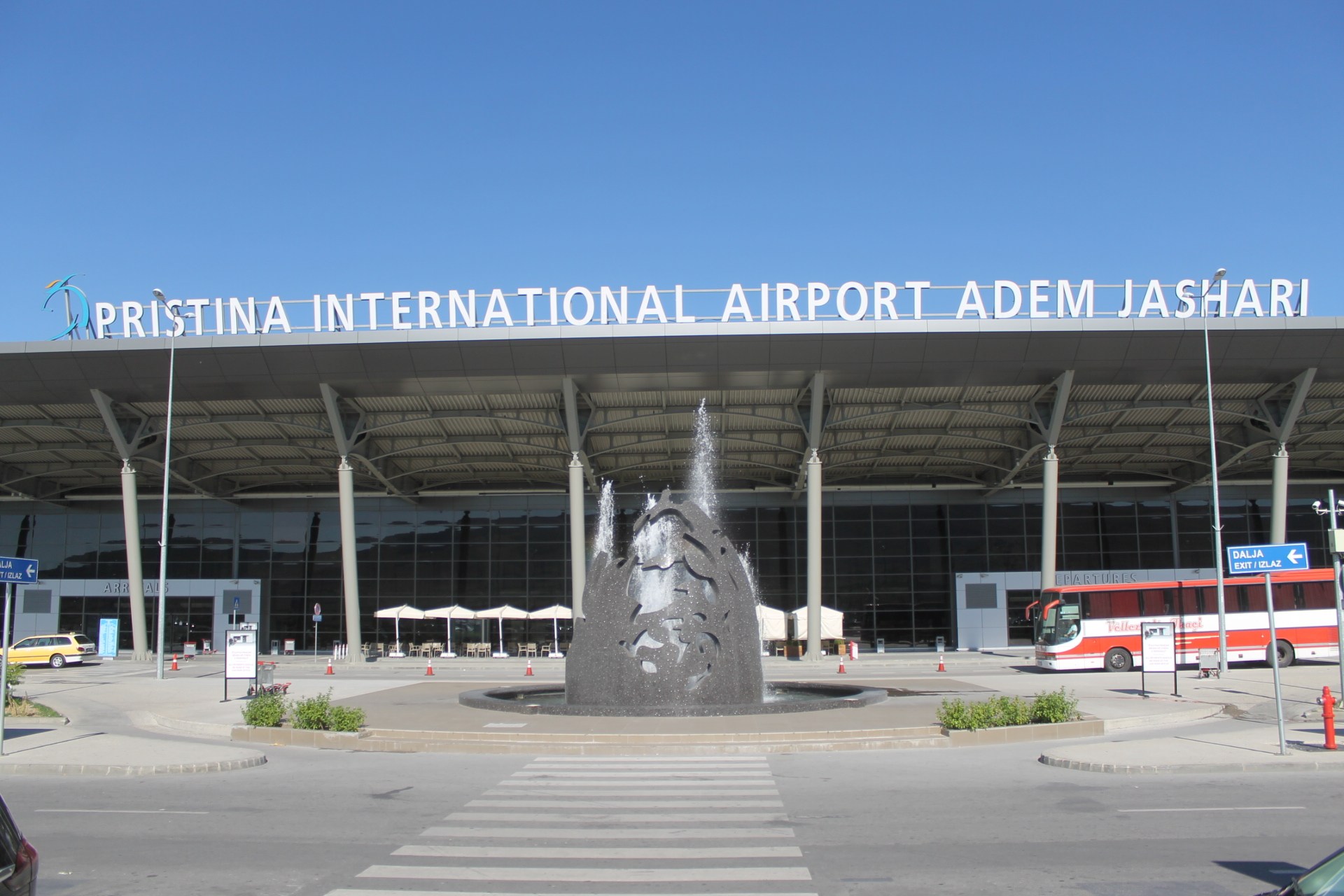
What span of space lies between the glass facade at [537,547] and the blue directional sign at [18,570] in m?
43.0

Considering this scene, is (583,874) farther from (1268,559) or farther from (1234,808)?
(1268,559)

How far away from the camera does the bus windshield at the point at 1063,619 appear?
36250mm

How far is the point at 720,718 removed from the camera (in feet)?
65.9

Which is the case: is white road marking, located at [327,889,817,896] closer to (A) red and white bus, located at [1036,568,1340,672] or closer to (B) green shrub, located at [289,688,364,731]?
(B) green shrub, located at [289,688,364,731]

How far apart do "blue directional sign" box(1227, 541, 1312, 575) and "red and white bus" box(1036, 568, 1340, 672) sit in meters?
20.6

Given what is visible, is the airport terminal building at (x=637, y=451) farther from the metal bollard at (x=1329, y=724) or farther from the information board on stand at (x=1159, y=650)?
the metal bollard at (x=1329, y=724)

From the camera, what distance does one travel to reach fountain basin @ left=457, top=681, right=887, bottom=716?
20.6 m

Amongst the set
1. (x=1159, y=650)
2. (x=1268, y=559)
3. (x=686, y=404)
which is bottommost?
(x=1159, y=650)

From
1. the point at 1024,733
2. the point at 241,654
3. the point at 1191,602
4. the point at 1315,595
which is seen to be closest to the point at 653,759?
the point at 1024,733

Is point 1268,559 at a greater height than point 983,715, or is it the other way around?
point 1268,559

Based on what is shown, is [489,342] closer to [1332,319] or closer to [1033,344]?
[1033,344]

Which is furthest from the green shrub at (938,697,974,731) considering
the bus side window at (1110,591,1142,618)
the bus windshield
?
the bus side window at (1110,591,1142,618)

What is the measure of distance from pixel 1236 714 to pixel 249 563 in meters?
53.6

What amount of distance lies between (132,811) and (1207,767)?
1405 centimetres
